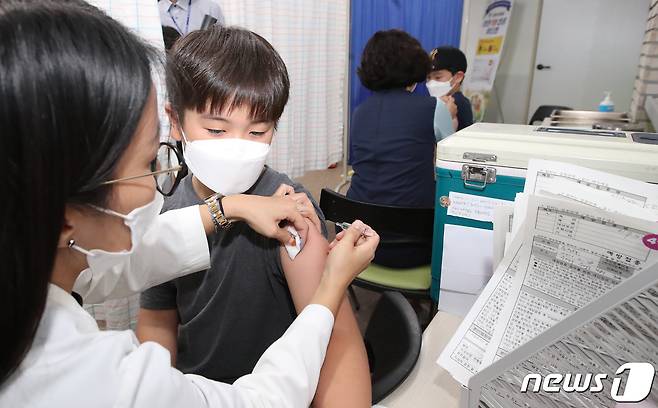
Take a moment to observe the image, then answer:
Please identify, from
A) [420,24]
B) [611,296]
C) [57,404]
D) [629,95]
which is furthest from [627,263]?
[629,95]

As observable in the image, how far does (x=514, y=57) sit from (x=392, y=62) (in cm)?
356

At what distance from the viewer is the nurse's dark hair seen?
1.26 feet

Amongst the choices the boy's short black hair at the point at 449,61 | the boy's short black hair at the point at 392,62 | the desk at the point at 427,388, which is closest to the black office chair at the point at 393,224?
the desk at the point at 427,388

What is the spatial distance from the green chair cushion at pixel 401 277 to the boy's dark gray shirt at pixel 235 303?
716mm

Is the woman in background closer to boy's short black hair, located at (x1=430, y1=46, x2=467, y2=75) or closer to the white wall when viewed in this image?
boy's short black hair, located at (x1=430, y1=46, x2=467, y2=75)

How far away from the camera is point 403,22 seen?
3.60 metres

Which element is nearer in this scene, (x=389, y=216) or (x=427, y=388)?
(x=427, y=388)

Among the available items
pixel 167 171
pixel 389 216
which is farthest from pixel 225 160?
pixel 389 216

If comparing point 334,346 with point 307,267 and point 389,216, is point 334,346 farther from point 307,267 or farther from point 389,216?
point 389,216

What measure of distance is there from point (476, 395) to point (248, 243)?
559 millimetres

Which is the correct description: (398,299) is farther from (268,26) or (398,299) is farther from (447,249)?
(268,26)

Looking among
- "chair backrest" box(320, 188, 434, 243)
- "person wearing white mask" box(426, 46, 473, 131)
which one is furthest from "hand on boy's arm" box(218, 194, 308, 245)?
"person wearing white mask" box(426, 46, 473, 131)

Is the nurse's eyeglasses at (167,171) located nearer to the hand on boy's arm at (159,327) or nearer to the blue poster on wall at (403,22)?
the hand on boy's arm at (159,327)

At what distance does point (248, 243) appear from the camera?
94 centimetres
